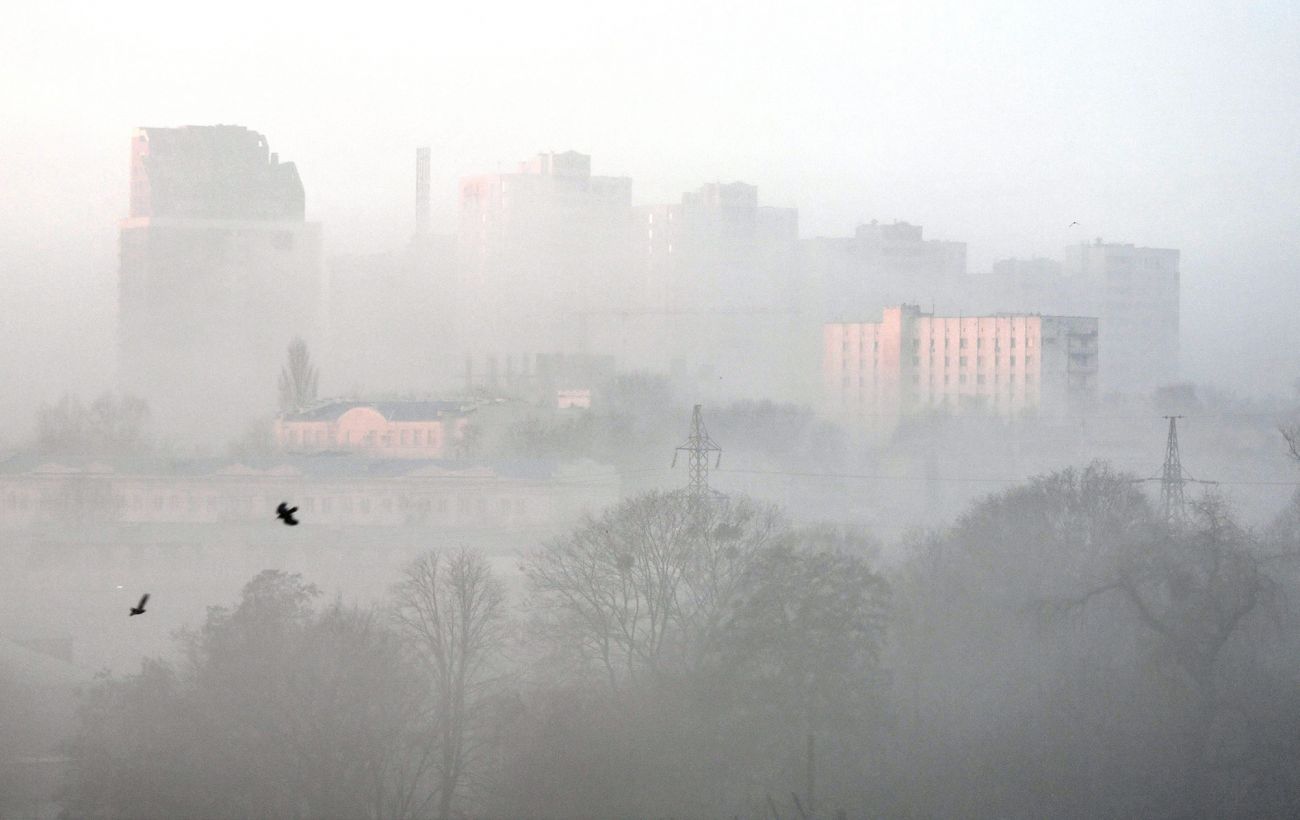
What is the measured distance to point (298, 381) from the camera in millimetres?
35625

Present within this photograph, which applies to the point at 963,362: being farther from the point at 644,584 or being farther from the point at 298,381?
the point at 644,584

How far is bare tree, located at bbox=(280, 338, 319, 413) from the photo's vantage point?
35.5 m

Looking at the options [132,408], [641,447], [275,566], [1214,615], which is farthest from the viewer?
[132,408]

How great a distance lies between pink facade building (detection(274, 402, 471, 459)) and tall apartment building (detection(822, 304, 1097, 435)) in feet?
32.6

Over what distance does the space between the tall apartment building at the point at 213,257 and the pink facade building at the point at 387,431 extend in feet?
52.9

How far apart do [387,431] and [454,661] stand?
14.6 m

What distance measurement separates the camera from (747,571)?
15.0 meters

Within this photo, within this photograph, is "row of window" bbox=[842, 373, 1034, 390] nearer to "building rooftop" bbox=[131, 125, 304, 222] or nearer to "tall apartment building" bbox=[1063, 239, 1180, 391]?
"tall apartment building" bbox=[1063, 239, 1180, 391]

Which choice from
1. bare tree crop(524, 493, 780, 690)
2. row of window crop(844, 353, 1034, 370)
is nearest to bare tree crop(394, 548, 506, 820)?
bare tree crop(524, 493, 780, 690)

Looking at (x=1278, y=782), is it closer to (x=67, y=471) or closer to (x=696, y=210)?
(x=67, y=471)

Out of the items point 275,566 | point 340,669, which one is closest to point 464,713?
point 340,669

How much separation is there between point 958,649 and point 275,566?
974cm

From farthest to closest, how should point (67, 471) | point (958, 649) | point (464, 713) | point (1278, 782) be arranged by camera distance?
point (67, 471), point (958, 649), point (464, 713), point (1278, 782)

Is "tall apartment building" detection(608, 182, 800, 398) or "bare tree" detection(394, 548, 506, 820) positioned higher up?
"tall apartment building" detection(608, 182, 800, 398)
